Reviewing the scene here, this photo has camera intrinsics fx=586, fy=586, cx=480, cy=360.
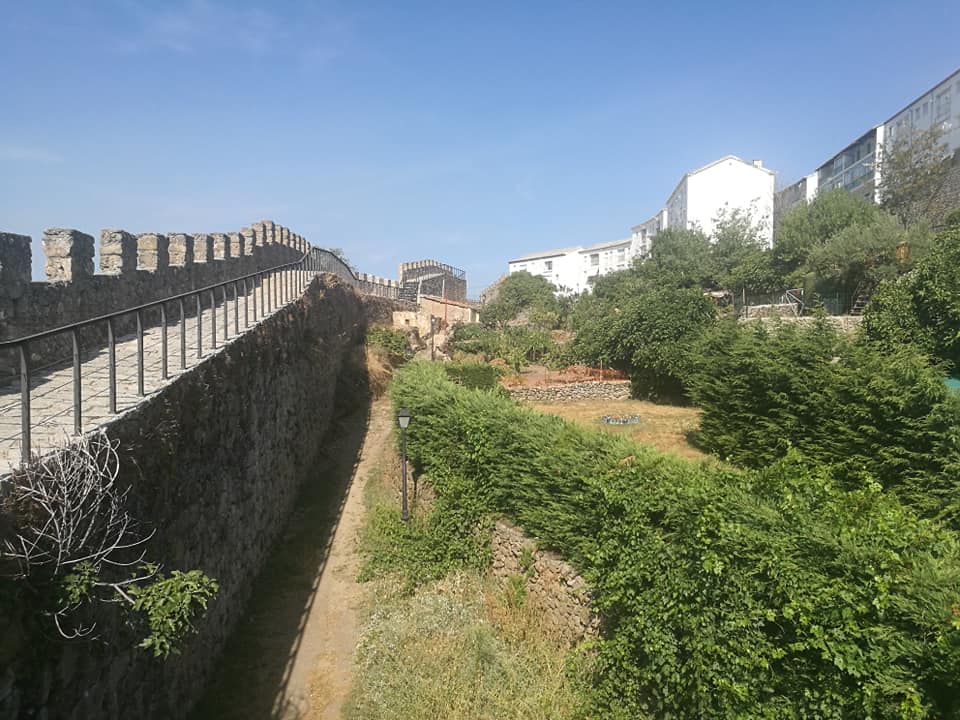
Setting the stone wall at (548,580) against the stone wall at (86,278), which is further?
the stone wall at (548,580)

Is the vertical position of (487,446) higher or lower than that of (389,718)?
higher

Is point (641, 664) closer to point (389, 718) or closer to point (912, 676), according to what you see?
point (912, 676)

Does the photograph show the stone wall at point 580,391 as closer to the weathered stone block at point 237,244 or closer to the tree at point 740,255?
the weathered stone block at point 237,244

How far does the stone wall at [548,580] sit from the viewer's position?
7.95 metres

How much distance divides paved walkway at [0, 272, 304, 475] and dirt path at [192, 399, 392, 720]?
12.7 ft

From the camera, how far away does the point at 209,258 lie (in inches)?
506

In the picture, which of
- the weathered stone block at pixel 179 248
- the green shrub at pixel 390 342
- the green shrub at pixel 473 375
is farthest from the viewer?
the green shrub at pixel 390 342

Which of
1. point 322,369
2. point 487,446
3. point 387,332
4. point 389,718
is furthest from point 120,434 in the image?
point 387,332

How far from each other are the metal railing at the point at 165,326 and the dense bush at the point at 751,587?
5.27m

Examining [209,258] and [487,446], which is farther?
[209,258]

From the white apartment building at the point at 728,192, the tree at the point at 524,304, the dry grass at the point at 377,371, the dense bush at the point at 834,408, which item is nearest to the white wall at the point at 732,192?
the white apartment building at the point at 728,192

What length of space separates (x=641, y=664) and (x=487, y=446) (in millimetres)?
4726

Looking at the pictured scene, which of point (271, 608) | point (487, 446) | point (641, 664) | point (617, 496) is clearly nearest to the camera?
point (641, 664)

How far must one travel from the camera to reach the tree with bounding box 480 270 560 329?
3928 cm
